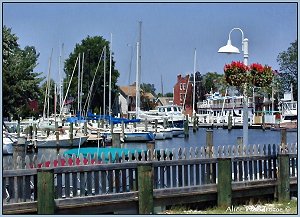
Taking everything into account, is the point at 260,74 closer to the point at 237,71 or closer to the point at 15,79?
the point at 237,71

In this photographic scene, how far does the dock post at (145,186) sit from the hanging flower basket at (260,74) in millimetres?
4217

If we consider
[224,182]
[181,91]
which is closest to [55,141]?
[224,182]

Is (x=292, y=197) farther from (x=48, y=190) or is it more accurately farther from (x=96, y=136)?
(x=96, y=136)

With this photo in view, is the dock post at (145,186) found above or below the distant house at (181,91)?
below

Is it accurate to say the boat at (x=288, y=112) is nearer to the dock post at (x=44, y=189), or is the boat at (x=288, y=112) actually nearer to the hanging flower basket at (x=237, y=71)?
the hanging flower basket at (x=237, y=71)

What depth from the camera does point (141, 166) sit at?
1414cm

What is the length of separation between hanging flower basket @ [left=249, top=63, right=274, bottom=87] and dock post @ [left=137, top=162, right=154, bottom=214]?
13.8 feet

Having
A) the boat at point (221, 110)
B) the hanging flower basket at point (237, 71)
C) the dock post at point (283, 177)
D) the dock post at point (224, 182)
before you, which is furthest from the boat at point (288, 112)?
the dock post at point (224, 182)

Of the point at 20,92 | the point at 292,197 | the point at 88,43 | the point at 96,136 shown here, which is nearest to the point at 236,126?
the point at 88,43

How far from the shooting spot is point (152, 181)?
14.3 m

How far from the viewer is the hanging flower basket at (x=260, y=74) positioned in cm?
1655

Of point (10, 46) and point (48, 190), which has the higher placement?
point (10, 46)

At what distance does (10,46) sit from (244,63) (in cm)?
2454

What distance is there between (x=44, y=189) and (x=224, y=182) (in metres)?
4.64
